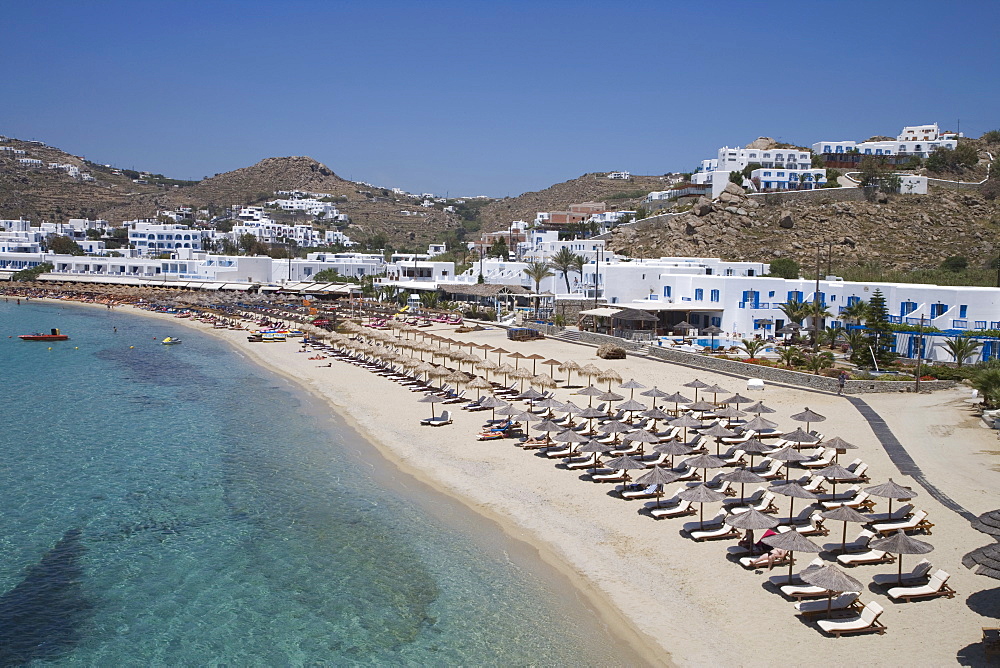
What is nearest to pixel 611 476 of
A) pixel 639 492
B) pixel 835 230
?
pixel 639 492

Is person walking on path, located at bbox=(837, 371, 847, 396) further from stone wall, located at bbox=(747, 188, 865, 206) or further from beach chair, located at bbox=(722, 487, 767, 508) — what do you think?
stone wall, located at bbox=(747, 188, 865, 206)

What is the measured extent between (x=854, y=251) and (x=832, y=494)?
178ft

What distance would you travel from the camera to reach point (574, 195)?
168 metres

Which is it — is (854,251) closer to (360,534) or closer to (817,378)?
(817,378)

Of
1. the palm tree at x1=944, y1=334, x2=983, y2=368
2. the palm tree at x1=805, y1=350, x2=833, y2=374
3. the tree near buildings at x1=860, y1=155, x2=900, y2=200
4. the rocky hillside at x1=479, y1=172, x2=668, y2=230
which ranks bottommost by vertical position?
the palm tree at x1=805, y1=350, x2=833, y2=374

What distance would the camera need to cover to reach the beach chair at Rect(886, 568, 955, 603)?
11.7 m

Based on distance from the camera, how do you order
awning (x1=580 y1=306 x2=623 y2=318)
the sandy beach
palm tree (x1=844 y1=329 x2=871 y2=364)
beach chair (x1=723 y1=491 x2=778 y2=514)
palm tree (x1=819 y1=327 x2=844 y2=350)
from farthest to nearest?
awning (x1=580 y1=306 x2=623 y2=318) < palm tree (x1=819 y1=327 x2=844 y2=350) < palm tree (x1=844 y1=329 x2=871 y2=364) < beach chair (x1=723 y1=491 x2=778 y2=514) < the sandy beach

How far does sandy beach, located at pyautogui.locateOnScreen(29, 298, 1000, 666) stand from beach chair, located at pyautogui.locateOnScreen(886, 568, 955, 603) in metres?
0.13

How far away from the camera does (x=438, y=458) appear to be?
69.7ft

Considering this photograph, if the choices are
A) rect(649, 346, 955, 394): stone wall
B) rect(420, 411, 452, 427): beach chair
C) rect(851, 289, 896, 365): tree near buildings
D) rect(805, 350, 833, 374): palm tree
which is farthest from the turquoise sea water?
rect(851, 289, 896, 365): tree near buildings

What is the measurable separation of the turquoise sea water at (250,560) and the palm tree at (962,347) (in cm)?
2333

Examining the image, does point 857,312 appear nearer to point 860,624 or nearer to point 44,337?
point 860,624

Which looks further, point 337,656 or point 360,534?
point 360,534

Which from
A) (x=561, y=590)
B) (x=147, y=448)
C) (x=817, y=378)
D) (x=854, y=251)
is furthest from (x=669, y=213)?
(x=561, y=590)
